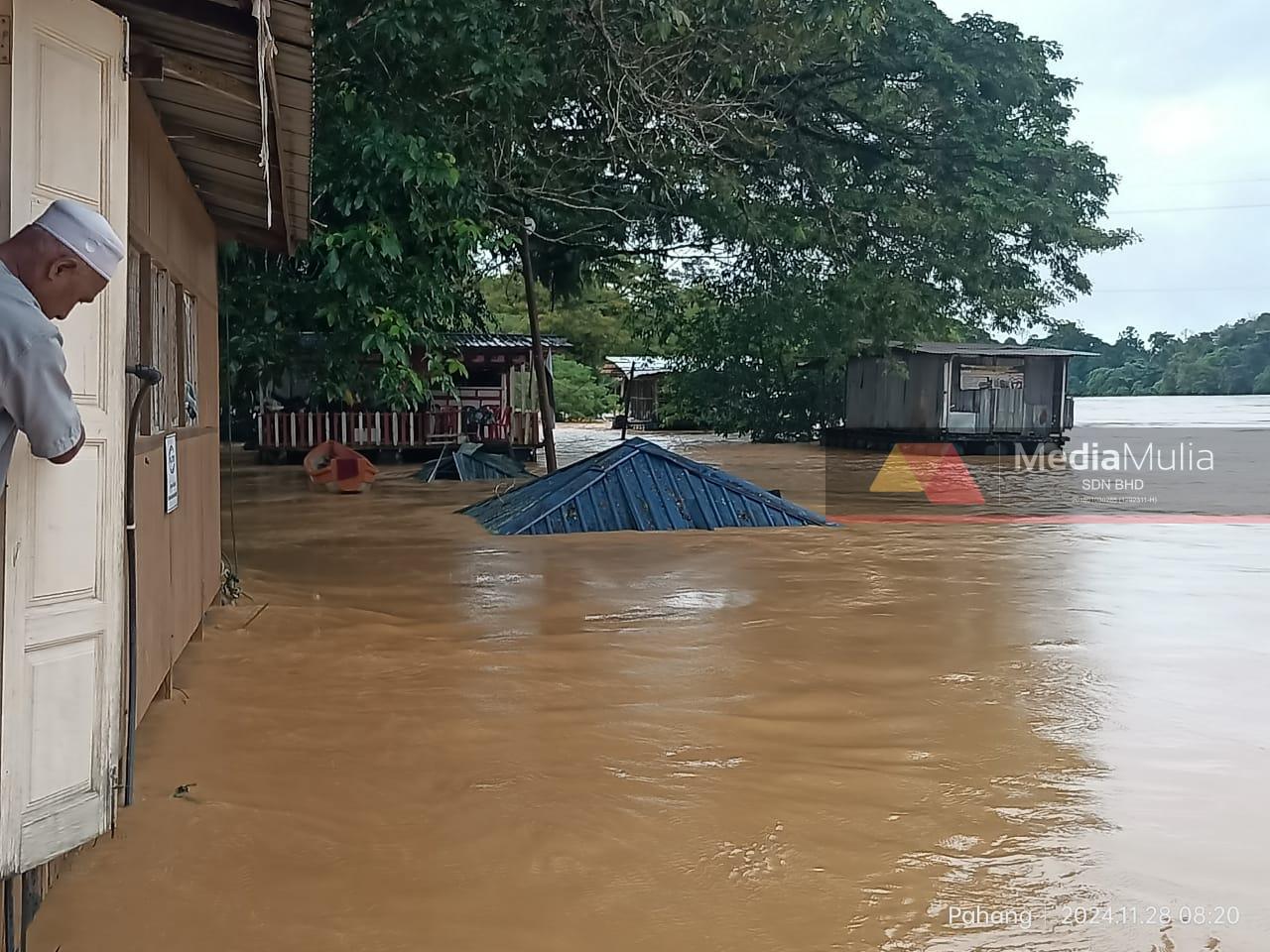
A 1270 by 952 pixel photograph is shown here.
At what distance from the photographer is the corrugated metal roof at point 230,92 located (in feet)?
12.6

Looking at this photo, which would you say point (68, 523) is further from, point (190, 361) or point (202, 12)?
point (190, 361)

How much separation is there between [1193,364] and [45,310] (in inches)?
2675

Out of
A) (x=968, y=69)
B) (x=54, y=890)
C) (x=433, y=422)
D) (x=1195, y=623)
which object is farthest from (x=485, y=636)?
(x=433, y=422)

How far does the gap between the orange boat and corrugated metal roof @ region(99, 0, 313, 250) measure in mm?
11537

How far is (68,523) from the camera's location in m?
3.29

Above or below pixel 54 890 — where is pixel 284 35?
above

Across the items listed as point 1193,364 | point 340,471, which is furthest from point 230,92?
point 1193,364

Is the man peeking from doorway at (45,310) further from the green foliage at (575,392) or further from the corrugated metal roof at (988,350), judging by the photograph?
the green foliage at (575,392)

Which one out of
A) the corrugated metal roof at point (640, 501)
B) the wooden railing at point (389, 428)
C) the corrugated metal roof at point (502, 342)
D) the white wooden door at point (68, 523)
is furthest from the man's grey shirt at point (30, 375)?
the corrugated metal roof at point (502, 342)

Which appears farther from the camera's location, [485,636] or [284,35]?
[485,636]

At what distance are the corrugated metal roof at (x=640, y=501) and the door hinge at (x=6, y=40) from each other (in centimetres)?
1038

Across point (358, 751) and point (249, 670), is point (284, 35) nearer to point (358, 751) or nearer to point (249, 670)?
point (358, 751)

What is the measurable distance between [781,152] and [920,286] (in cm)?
312

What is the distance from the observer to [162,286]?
590 cm
